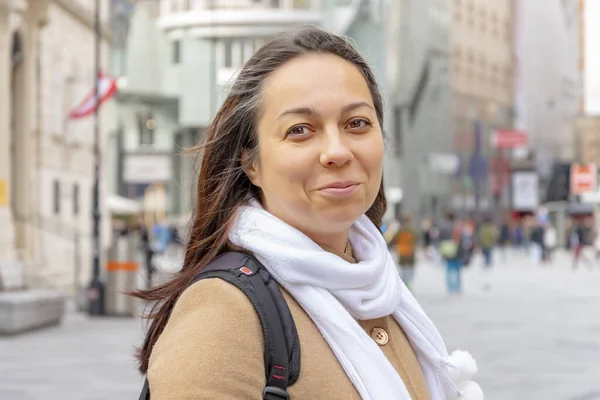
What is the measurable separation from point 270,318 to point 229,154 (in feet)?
1.42

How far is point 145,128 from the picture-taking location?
177ft

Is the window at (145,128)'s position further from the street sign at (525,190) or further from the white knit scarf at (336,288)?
the white knit scarf at (336,288)

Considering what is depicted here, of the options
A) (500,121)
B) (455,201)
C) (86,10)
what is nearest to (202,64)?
(86,10)

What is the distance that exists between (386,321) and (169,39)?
4617cm

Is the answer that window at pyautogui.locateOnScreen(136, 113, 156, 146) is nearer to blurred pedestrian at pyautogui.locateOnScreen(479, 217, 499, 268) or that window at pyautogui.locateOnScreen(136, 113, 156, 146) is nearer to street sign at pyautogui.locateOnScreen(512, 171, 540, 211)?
blurred pedestrian at pyautogui.locateOnScreen(479, 217, 499, 268)

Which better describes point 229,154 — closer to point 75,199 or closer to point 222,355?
point 222,355

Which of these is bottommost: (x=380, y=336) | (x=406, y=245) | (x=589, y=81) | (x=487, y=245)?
(x=487, y=245)

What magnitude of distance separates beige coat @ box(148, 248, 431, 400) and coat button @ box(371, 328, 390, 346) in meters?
0.20

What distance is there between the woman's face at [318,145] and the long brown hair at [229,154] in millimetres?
Answer: 36

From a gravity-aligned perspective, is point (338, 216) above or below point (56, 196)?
above

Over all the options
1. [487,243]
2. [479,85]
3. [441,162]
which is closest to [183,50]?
[487,243]

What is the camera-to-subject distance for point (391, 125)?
2315 inches

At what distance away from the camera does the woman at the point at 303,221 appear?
6.11 feet

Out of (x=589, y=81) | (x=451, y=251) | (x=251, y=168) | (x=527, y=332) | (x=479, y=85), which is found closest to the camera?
(x=251, y=168)
